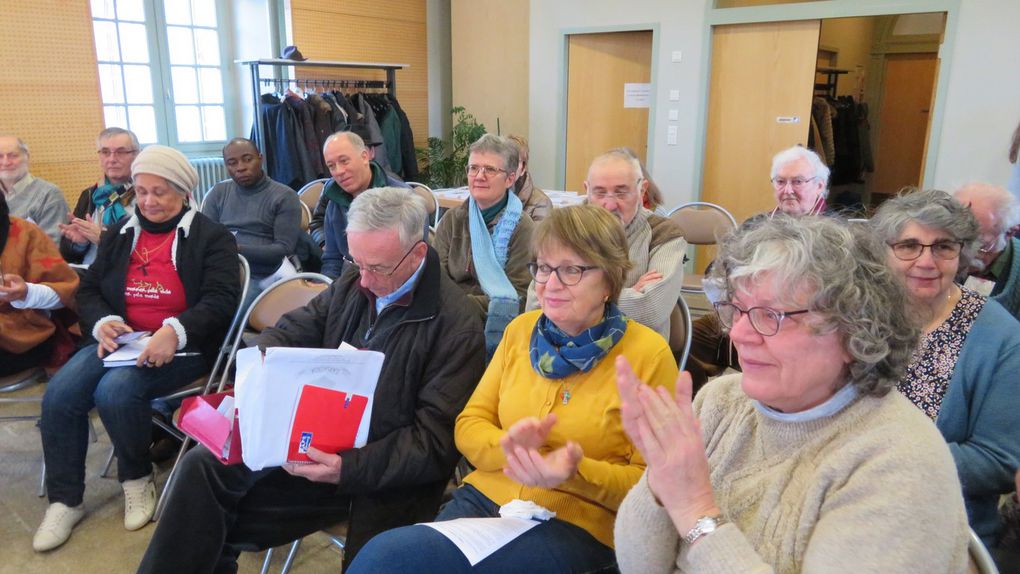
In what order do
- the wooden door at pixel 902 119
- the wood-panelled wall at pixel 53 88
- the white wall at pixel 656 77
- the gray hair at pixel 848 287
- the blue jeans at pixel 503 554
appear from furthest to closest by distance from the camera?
1. the wooden door at pixel 902 119
2. the white wall at pixel 656 77
3. the wood-panelled wall at pixel 53 88
4. the blue jeans at pixel 503 554
5. the gray hair at pixel 848 287

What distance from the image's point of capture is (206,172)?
630cm

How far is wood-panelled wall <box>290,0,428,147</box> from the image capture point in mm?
6559

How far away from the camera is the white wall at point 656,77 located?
588 centimetres

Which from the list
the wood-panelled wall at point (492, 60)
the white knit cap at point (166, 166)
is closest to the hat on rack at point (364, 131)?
the wood-panelled wall at point (492, 60)

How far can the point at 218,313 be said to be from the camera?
8.79 ft

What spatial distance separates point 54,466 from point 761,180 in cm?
528

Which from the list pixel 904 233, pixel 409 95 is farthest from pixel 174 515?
pixel 409 95

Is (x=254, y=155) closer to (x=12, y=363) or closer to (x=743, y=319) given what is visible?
(x=12, y=363)

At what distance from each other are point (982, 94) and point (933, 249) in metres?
3.95

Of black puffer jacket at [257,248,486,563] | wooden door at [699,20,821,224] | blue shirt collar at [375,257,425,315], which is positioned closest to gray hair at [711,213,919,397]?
black puffer jacket at [257,248,486,563]

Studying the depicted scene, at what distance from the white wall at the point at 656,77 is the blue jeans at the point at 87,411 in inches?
182

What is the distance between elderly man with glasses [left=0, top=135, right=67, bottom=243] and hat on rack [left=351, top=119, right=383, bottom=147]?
2.95 meters

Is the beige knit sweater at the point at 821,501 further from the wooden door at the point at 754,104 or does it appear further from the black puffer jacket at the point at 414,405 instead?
the wooden door at the point at 754,104

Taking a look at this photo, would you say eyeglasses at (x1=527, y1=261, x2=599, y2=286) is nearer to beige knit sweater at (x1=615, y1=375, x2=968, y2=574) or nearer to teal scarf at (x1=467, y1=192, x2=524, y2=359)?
beige knit sweater at (x1=615, y1=375, x2=968, y2=574)
